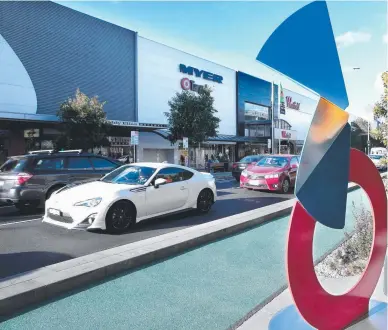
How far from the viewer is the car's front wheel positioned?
6.75 metres

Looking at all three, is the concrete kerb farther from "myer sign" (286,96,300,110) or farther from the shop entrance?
"myer sign" (286,96,300,110)

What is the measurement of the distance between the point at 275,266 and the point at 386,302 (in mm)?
1600

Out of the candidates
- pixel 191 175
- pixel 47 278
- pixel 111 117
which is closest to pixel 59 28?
pixel 111 117

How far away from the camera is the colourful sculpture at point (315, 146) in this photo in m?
2.51

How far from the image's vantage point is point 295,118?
187 feet

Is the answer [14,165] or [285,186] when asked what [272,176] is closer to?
[285,186]

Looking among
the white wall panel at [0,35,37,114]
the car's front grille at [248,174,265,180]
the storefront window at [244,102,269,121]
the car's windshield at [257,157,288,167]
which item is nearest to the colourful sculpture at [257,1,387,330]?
the car's front grille at [248,174,265,180]

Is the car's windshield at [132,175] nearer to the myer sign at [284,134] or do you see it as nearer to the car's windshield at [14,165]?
the car's windshield at [14,165]

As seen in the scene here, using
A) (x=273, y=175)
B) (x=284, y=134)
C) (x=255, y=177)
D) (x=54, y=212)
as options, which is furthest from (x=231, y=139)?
(x=54, y=212)

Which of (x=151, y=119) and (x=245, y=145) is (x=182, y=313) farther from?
(x=245, y=145)

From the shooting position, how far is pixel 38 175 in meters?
9.36

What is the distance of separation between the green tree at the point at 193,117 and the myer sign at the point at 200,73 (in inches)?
243

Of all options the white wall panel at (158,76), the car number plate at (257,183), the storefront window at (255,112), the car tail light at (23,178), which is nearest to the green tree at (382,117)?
the car number plate at (257,183)

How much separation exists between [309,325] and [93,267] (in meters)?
2.55
